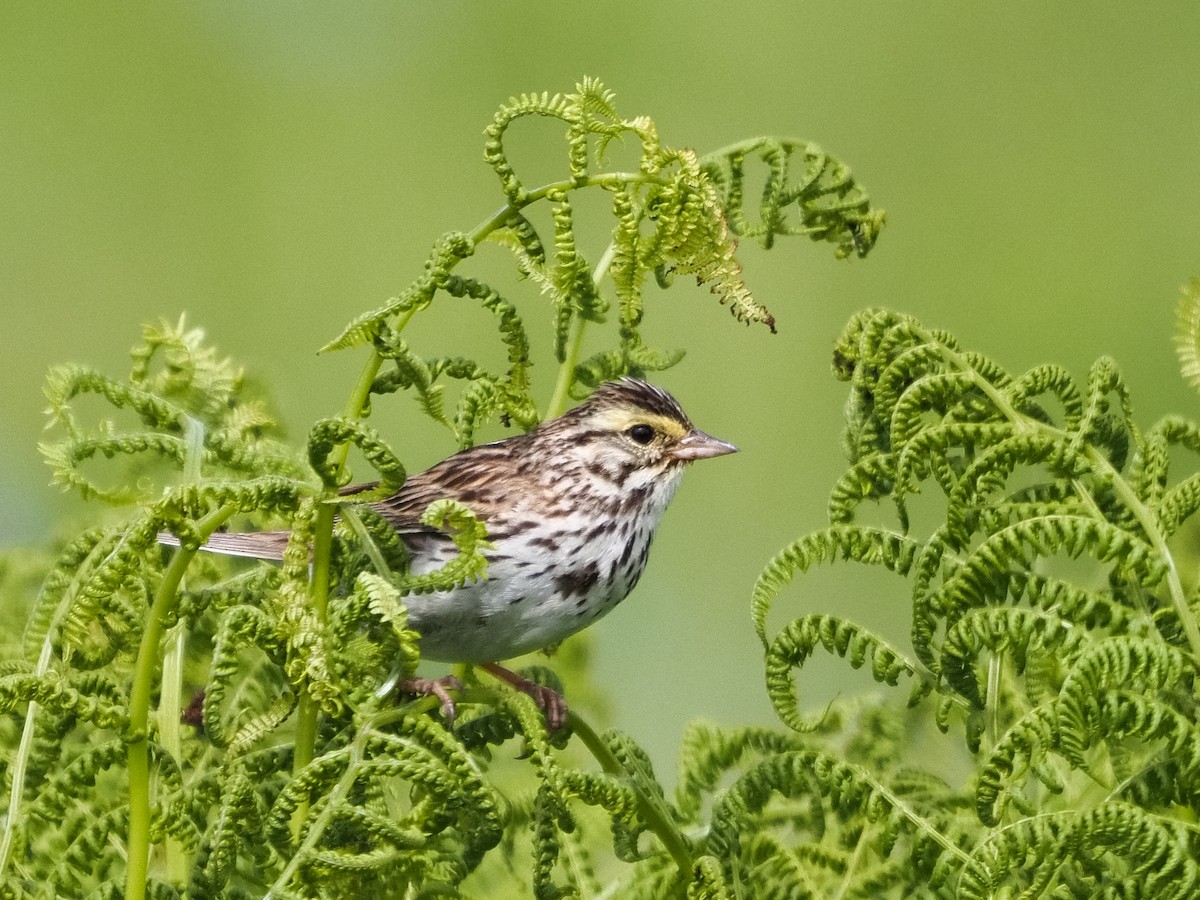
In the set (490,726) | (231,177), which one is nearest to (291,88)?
(231,177)

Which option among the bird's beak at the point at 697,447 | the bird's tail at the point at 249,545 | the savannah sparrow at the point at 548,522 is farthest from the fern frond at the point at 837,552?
the bird's beak at the point at 697,447

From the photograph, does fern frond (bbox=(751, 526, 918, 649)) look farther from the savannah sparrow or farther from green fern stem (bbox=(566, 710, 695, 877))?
the savannah sparrow

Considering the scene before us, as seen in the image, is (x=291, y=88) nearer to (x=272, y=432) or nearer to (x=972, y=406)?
(x=272, y=432)

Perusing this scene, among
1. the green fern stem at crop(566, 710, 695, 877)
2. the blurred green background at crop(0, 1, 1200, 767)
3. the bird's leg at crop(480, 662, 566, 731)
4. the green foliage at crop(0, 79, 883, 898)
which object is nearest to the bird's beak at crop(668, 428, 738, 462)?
the bird's leg at crop(480, 662, 566, 731)

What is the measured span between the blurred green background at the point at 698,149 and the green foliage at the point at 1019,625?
Answer: 3444mm

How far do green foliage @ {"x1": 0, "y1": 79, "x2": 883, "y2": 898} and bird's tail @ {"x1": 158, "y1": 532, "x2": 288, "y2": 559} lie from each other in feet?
0.92

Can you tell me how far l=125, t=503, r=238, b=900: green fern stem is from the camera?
4.33ft

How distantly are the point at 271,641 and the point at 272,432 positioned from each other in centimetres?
96

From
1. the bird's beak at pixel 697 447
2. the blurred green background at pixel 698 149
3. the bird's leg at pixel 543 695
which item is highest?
the blurred green background at pixel 698 149

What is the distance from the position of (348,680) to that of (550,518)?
4.54 feet

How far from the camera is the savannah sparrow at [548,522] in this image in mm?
2547

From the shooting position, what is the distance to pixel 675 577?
5.41 meters

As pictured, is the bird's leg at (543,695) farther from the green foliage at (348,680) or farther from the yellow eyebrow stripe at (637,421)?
the yellow eyebrow stripe at (637,421)

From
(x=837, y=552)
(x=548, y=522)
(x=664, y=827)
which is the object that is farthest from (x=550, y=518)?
(x=664, y=827)
